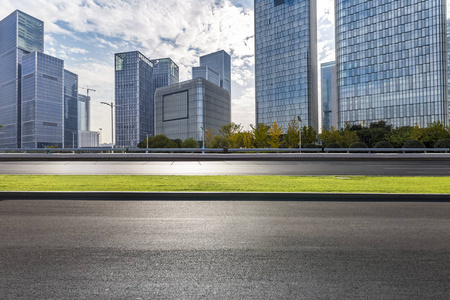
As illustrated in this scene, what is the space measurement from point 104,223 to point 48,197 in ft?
12.0

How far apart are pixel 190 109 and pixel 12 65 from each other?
122140 millimetres

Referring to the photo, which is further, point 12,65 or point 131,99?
point 131,99

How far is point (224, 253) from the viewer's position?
157 inches

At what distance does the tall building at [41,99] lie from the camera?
14575 centimetres

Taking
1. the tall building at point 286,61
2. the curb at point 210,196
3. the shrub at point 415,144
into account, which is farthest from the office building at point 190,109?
the curb at point 210,196

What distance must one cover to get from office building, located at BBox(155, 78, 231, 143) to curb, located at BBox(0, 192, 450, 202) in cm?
11622

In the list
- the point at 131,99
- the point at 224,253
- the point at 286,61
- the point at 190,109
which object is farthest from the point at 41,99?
the point at 224,253

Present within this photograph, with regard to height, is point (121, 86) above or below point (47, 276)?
above

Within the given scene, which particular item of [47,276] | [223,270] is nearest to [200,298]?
[223,270]

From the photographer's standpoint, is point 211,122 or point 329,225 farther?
point 211,122

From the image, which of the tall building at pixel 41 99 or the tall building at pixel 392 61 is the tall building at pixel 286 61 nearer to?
the tall building at pixel 392 61

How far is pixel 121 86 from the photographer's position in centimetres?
17200

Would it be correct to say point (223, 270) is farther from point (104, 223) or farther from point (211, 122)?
point (211, 122)

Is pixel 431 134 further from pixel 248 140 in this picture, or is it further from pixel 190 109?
pixel 190 109
